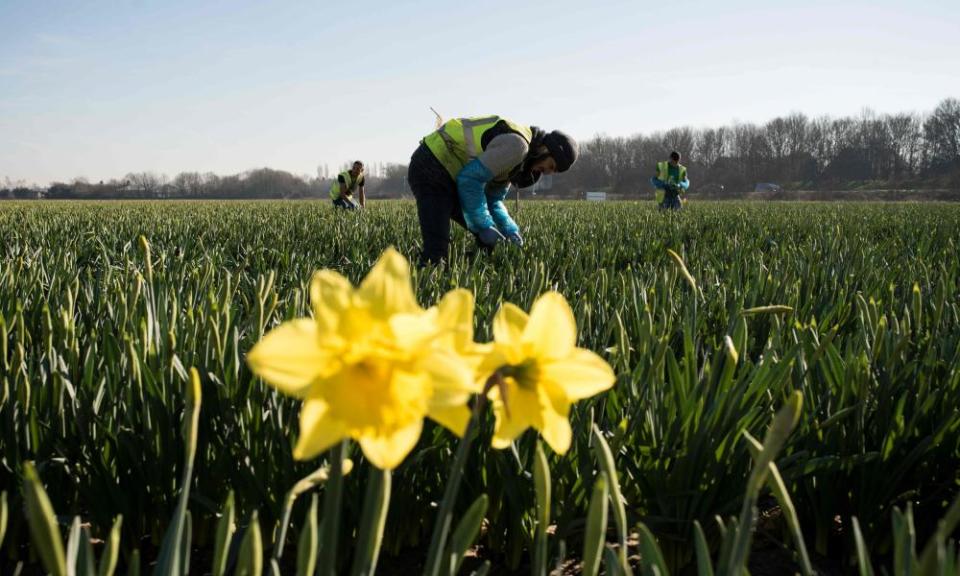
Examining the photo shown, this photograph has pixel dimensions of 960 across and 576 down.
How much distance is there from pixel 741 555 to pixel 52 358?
1.25 metres

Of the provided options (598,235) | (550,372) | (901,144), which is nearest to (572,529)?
(550,372)

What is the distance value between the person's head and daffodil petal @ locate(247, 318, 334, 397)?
12.5ft

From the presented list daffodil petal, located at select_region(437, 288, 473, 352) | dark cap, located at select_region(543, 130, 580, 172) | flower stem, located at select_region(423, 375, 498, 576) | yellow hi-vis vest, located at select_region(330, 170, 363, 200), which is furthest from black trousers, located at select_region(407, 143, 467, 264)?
yellow hi-vis vest, located at select_region(330, 170, 363, 200)

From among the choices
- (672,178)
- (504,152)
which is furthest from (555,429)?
(672,178)

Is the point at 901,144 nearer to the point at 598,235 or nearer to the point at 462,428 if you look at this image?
the point at 598,235

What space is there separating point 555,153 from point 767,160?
69.5 m

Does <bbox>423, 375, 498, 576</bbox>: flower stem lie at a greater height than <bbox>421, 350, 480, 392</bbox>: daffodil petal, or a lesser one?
lesser

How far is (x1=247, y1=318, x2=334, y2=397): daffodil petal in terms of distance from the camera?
1.40 ft

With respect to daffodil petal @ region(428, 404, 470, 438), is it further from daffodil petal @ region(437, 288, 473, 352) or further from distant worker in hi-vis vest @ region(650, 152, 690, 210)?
distant worker in hi-vis vest @ region(650, 152, 690, 210)

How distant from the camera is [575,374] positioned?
534mm

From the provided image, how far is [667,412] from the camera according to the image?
54.2 inches

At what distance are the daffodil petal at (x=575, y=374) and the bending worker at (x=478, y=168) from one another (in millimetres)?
3676

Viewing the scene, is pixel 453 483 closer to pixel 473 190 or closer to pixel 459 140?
pixel 473 190

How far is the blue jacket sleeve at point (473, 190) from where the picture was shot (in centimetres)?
426
